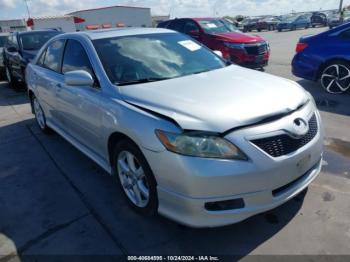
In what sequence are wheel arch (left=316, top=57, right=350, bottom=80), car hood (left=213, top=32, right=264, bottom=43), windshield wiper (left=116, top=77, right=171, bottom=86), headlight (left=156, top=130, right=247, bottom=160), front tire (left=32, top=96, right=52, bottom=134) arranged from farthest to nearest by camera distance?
car hood (left=213, top=32, right=264, bottom=43) < wheel arch (left=316, top=57, right=350, bottom=80) < front tire (left=32, top=96, right=52, bottom=134) < windshield wiper (left=116, top=77, right=171, bottom=86) < headlight (left=156, top=130, right=247, bottom=160)

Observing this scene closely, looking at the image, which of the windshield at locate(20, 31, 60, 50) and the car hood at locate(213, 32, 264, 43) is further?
the car hood at locate(213, 32, 264, 43)

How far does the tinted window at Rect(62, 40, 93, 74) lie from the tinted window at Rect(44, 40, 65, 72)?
9.3 inches

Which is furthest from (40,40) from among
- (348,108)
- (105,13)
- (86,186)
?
(105,13)

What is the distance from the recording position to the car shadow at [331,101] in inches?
226

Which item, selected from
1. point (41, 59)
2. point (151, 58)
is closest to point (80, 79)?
point (151, 58)

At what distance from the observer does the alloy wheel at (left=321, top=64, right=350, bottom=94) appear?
648 cm

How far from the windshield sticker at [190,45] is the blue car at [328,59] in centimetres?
365

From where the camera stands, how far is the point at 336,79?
658 centimetres

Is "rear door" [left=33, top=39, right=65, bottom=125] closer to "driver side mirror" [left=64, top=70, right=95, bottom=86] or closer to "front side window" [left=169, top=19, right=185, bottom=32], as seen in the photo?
"driver side mirror" [left=64, top=70, right=95, bottom=86]

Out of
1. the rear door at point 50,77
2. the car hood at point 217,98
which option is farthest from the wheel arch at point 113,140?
the rear door at point 50,77

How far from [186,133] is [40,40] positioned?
28.2 ft

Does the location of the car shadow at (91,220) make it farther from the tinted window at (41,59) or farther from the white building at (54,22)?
the white building at (54,22)

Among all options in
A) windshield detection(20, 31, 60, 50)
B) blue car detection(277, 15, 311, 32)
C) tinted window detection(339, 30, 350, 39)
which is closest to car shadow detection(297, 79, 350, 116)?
tinted window detection(339, 30, 350, 39)

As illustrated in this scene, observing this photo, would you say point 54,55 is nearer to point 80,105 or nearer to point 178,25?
point 80,105
